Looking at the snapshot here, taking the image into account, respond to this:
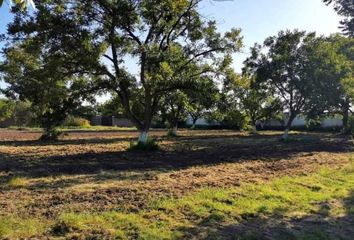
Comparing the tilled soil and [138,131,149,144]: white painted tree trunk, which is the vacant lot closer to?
the tilled soil

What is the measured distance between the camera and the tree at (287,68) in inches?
1278

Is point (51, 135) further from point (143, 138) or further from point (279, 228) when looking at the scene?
point (279, 228)

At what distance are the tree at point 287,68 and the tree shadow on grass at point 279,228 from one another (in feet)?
79.1

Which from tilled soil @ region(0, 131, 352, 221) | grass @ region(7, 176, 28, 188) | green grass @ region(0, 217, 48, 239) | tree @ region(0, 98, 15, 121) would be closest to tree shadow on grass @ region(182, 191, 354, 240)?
tilled soil @ region(0, 131, 352, 221)

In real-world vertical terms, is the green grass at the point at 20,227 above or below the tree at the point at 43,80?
below

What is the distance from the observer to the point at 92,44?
1827cm

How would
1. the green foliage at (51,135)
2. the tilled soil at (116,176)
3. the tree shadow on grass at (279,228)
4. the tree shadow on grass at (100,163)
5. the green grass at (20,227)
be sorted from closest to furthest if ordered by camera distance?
the green grass at (20,227) → the tree shadow on grass at (279,228) → the tilled soil at (116,176) → the tree shadow on grass at (100,163) → the green foliage at (51,135)

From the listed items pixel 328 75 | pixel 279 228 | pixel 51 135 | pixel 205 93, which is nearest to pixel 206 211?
pixel 279 228

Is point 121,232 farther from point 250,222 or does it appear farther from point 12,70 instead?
point 12,70

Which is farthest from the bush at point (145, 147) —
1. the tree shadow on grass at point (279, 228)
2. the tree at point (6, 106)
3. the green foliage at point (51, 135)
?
the tree shadow on grass at point (279, 228)

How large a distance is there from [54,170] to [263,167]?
6.44 metres

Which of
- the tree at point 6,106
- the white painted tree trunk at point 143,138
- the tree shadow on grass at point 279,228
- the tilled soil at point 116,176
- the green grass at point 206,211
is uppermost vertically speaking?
the tree at point 6,106

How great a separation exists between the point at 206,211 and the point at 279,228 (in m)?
1.30

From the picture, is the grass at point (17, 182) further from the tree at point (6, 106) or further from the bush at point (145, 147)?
the tree at point (6, 106)
